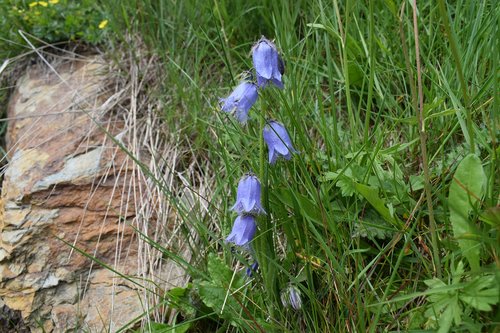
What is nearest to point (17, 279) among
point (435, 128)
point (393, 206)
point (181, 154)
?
point (181, 154)

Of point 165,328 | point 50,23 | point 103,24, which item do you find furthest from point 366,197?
point 50,23

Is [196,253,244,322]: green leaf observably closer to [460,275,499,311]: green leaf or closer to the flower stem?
the flower stem

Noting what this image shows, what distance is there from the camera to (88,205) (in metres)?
2.73

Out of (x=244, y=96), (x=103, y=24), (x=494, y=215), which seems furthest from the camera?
(x=103, y=24)

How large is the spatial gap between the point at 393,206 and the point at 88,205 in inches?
52.2

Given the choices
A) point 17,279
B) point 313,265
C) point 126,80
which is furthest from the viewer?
point 126,80

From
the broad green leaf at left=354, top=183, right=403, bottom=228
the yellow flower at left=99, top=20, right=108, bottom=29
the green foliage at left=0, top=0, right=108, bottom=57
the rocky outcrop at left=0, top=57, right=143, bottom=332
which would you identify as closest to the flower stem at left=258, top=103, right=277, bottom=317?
the broad green leaf at left=354, top=183, right=403, bottom=228

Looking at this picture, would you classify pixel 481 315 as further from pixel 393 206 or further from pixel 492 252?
pixel 393 206

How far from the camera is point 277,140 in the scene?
75.0 inches

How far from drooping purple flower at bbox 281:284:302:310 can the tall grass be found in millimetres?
24

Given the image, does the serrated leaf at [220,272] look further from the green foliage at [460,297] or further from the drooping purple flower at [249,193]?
the green foliage at [460,297]

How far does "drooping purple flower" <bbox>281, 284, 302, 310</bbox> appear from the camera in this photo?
192 centimetres

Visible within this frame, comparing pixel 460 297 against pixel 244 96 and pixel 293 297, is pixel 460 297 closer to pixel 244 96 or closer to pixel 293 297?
pixel 293 297

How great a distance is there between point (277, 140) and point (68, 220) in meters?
1.19
